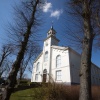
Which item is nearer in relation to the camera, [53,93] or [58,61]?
[53,93]

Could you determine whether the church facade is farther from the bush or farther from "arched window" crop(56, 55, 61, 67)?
the bush

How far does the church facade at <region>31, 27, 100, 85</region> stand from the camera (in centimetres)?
2034

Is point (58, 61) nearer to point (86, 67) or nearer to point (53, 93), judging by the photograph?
point (53, 93)

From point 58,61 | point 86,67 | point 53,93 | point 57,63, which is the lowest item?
point 53,93

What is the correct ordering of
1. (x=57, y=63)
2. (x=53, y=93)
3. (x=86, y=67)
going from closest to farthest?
(x=86, y=67) < (x=53, y=93) < (x=57, y=63)

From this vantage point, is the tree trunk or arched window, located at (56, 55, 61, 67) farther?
arched window, located at (56, 55, 61, 67)

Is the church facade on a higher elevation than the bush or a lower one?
higher

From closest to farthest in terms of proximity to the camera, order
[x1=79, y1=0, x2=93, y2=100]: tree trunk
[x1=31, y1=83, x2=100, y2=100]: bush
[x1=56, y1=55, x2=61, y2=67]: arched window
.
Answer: [x1=79, y1=0, x2=93, y2=100]: tree trunk → [x1=31, y1=83, x2=100, y2=100]: bush → [x1=56, y1=55, x2=61, y2=67]: arched window

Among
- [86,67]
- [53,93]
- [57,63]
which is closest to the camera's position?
[86,67]

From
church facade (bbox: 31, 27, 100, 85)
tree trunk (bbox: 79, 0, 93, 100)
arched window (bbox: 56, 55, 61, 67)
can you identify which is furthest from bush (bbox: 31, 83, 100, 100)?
arched window (bbox: 56, 55, 61, 67)

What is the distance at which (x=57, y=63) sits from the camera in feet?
75.9

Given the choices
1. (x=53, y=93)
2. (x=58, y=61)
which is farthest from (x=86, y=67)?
(x=58, y=61)

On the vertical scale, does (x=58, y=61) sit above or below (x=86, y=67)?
above

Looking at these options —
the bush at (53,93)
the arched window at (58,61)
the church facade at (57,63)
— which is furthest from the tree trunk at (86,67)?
the arched window at (58,61)
